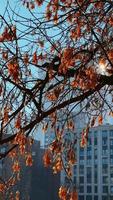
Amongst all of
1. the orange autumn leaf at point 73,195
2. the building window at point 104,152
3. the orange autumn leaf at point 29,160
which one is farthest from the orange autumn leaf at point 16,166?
the building window at point 104,152

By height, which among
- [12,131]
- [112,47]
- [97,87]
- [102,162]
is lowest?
[12,131]

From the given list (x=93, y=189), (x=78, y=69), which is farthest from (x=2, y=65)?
(x=93, y=189)

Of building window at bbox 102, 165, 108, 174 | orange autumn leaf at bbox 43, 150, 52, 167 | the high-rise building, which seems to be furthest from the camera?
building window at bbox 102, 165, 108, 174

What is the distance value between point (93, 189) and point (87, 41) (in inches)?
3818

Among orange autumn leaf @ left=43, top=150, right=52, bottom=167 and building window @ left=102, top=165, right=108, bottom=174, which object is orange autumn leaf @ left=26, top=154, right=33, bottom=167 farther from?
building window @ left=102, top=165, right=108, bottom=174

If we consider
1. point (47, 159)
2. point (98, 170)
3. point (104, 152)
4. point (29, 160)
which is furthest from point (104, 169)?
point (47, 159)

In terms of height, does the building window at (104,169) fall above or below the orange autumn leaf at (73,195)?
above

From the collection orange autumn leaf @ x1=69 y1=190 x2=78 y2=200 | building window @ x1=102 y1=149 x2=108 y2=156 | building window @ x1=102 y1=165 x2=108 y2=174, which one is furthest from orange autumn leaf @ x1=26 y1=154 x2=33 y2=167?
Result: building window @ x1=102 y1=149 x2=108 y2=156

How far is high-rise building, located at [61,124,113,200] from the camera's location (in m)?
99.8

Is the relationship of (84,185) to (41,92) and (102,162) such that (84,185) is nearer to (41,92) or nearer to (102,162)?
(102,162)

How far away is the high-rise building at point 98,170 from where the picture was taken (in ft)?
327

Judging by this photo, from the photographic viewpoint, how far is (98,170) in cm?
10206

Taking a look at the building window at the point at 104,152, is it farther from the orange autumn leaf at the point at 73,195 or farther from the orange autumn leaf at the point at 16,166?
the orange autumn leaf at the point at 73,195

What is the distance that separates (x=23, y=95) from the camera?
17.9 ft
